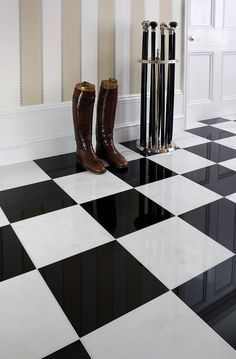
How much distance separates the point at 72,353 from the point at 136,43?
216 centimetres

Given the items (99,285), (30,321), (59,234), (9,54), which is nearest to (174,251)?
(99,285)

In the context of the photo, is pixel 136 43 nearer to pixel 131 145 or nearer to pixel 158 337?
pixel 131 145

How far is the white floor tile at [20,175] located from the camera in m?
1.96

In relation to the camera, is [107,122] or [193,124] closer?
[107,122]

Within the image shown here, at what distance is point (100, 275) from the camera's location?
3.99 feet

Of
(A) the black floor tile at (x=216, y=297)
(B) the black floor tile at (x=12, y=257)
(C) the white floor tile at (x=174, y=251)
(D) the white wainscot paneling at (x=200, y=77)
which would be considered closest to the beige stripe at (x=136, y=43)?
(D) the white wainscot paneling at (x=200, y=77)

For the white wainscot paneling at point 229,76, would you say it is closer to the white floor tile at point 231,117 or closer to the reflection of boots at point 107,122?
the white floor tile at point 231,117

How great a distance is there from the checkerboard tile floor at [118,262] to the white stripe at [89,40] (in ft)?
2.27

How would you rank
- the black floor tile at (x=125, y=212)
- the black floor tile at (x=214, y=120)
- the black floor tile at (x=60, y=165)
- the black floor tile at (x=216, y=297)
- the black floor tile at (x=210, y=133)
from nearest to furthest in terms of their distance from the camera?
the black floor tile at (x=216, y=297) → the black floor tile at (x=125, y=212) → the black floor tile at (x=60, y=165) → the black floor tile at (x=210, y=133) → the black floor tile at (x=214, y=120)

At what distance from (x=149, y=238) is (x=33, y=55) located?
137 cm

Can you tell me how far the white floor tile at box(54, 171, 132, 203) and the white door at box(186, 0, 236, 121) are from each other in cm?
143

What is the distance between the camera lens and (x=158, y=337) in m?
0.96

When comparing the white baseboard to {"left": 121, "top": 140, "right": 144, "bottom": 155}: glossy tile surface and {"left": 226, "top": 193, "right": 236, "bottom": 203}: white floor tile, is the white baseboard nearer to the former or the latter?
{"left": 121, "top": 140, "right": 144, "bottom": 155}: glossy tile surface

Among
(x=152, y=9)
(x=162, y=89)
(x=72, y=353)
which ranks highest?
(x=152, y=9)
